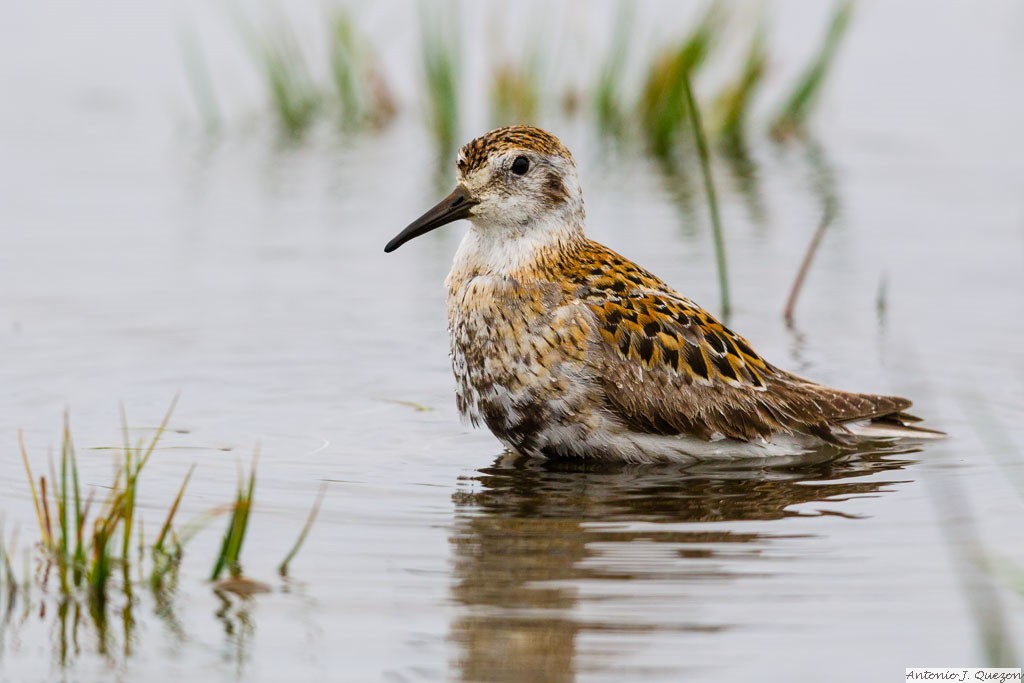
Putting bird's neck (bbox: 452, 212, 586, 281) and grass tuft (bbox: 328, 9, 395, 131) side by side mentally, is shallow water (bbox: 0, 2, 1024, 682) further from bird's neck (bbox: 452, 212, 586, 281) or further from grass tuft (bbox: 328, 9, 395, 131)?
bird's neck (bbox: 452, 212, 586, 281)

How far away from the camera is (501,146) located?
29.1ft

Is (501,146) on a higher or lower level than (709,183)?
lower

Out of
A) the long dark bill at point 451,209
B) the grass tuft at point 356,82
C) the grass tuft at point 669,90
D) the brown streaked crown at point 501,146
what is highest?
the grass tuft at point 356,82

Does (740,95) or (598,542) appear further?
(740,95)

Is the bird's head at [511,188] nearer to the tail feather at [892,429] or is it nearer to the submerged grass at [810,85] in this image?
the tail feather at [892,429]

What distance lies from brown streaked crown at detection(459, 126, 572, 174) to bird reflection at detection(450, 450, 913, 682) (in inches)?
61.8

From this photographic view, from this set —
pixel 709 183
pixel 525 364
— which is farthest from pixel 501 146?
pixel 709 183

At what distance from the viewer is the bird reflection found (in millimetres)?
6051

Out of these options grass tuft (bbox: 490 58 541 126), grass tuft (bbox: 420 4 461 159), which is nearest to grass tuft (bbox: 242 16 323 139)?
grass tuft (bbox: 420 4 461 159)

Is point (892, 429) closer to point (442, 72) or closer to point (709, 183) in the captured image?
point (709, 183)

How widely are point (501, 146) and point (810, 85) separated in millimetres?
7905

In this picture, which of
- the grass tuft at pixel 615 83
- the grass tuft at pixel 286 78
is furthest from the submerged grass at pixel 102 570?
the grass tuft at pixel 286 78

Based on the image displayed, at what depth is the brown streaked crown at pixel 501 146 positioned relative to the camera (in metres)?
8.89

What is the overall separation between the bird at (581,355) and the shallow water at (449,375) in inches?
9.4
